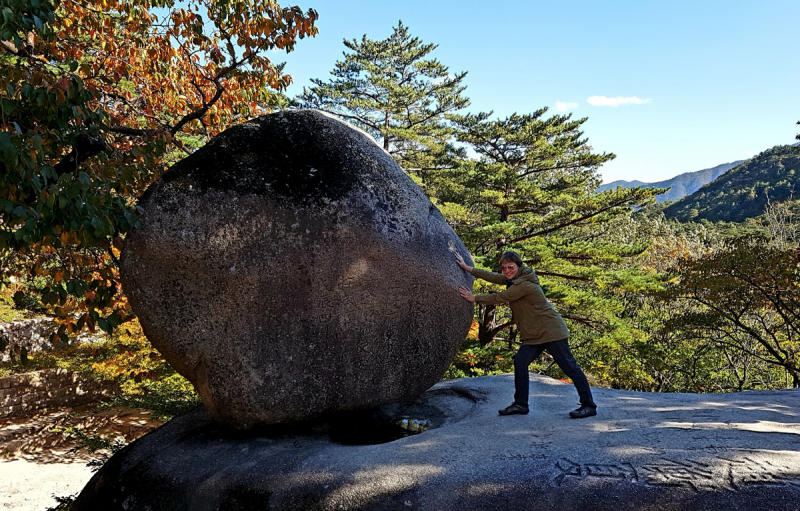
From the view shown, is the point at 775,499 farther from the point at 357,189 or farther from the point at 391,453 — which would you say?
the point at 357,189

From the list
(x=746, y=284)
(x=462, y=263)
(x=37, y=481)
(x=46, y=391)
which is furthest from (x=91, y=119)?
(x=46, y=391)

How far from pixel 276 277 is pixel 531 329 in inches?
88.6

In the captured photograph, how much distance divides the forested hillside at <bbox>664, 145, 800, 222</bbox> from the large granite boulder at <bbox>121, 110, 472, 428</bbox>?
146 feet

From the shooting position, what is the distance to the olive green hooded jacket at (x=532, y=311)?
4.21 meters

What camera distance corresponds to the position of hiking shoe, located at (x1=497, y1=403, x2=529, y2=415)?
427cm

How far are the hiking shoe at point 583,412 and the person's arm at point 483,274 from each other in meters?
1.24

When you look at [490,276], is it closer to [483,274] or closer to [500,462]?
[483,274]

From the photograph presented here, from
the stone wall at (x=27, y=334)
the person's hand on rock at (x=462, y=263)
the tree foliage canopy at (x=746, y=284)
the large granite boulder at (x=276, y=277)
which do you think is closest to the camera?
A: the large granite boulder at (x=276, y=277)

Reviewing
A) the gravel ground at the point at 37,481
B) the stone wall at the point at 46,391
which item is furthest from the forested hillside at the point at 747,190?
the gravel ground at the point at 37,481

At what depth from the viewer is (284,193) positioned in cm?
409

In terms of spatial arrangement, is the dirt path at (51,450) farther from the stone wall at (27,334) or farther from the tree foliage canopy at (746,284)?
the tree foliage canopy at (746,284)

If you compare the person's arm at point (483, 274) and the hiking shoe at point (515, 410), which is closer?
the hiking shoe at point (515, 410)

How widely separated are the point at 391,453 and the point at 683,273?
26.6 feet

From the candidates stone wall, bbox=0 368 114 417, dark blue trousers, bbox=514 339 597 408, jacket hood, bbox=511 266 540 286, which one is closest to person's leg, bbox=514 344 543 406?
dark blue trousers, bbox=514 339 597 408
